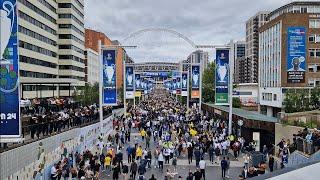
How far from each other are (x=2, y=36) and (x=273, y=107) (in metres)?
58.8

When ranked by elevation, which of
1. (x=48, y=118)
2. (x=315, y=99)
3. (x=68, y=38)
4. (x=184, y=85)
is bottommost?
(x=48, y=118)

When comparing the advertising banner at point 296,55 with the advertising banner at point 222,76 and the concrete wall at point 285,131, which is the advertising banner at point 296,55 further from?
the concrete wall at point 285,131

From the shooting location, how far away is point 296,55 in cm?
5888

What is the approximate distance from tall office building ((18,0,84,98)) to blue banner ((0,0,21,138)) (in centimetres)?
5285

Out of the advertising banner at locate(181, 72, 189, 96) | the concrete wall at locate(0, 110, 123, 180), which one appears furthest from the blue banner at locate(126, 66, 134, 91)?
the concrete wall at locate(0, 110, 123, 180)

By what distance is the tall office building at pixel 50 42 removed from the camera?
72000 millimetres

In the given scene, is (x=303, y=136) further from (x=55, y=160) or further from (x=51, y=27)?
(x=51, y=27)

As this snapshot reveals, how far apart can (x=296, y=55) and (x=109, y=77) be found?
A: 33550 millimetres

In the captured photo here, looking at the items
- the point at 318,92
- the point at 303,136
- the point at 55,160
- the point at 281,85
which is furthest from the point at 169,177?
the point at 281,85

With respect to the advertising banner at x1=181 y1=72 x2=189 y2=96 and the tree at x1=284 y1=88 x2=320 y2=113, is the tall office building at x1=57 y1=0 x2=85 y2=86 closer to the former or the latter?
the advertising banner at x1=181 y1=72 x2=189 y2=96

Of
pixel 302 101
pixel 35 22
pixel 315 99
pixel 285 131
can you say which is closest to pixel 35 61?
pixel 35 22

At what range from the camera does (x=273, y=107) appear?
6731 centimetres

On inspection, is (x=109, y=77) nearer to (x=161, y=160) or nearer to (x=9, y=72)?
(x=161, y=160)

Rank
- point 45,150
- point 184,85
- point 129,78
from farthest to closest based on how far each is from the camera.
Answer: point 184,85, point 129,78, point 45,150
